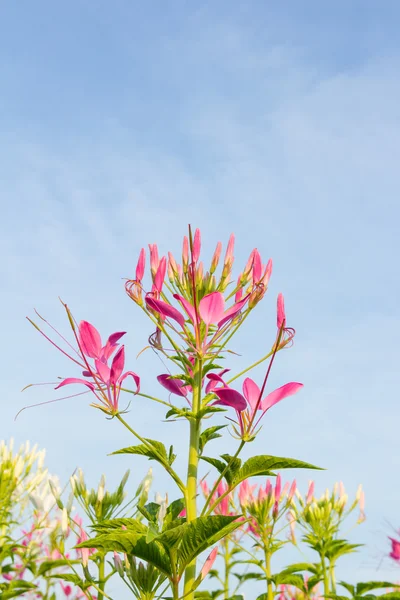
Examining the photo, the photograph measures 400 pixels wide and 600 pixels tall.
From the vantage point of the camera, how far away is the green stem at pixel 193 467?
110 inches

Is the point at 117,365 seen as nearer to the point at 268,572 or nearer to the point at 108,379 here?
the point at 108,379

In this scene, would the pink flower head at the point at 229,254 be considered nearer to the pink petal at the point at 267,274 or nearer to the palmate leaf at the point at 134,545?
Answer: the pink petal at the point at 267,274

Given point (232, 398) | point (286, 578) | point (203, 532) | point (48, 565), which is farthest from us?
point (48, 565)

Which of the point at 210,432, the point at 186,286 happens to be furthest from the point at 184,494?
the point at 186,286

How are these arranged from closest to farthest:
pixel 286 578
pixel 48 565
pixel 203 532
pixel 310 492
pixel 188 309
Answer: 1. pixel 203 532
2. pixel 188 309
3. pixel 286 578
4. pixel 48 565
5. pixel 310 492

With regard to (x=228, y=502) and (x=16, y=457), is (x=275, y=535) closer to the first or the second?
(x=228, y=502)

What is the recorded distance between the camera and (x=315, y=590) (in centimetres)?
692

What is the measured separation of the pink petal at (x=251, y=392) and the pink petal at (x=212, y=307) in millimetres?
311

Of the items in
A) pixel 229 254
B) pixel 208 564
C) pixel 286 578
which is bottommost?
pixel 208 564

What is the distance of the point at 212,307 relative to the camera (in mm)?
2793

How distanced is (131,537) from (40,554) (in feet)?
13.8

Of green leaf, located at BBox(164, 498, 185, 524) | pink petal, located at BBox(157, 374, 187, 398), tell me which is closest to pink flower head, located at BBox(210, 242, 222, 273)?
pink petal, located at BBox(157, 374, 187, 398)

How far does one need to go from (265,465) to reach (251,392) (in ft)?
1.02

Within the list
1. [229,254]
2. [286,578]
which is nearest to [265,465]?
[229,254]
